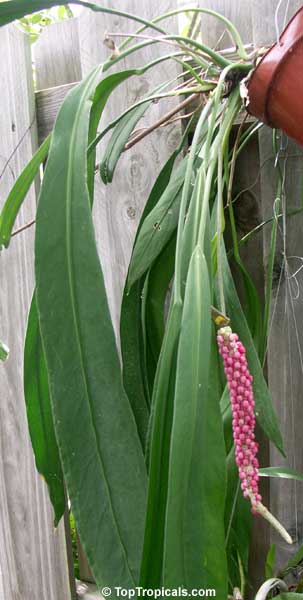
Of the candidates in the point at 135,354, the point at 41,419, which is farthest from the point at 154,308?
the point at 41,419

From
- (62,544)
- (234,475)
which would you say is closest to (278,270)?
(234,475)

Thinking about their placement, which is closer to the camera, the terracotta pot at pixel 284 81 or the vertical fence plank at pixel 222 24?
the terracotta pot at pixel 284 81

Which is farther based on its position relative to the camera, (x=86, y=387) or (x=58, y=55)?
(x=58, y=55)

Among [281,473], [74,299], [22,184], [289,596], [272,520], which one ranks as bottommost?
[289,596]

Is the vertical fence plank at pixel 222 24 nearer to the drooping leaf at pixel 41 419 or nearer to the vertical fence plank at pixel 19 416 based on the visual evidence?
the vertical fence plank at pixel 19 416

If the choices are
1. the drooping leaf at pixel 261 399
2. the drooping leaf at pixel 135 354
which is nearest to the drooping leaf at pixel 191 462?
the drooping leaf at pixel 261 399

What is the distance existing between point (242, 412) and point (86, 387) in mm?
113

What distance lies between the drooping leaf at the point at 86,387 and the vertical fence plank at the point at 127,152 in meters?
0.47

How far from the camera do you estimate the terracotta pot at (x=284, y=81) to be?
491 millimetres

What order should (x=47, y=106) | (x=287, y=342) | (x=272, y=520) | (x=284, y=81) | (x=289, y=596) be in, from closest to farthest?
1. (x=272, y=520)
2. (x=284, y=81)
3. (x=289, y=596)
4. (x=287, y=342)
5. (x=47, y=106)

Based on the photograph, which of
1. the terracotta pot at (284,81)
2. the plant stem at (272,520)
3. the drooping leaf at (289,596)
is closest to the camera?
the plant stem at (272,520)

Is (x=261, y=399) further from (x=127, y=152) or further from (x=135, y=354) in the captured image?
(x=127, y=152)

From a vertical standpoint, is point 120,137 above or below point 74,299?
above

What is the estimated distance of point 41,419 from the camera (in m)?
0.67
